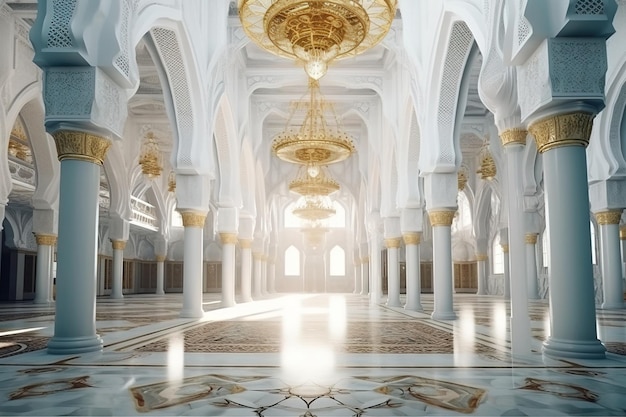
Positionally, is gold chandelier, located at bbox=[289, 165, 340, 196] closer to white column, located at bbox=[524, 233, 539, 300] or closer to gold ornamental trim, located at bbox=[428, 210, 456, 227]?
white column, located at bbox=[524, 233, 539, 300]

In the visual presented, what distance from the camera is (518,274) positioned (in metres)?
4.48

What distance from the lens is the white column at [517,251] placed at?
4320 millimetres

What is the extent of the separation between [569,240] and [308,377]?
7.25ft

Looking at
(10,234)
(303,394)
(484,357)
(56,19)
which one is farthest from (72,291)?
(10,234)

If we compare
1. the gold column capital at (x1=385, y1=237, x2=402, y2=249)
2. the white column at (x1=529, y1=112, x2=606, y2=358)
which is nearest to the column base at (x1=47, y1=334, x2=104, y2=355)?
the white column at (x1=529, y1=112, x2=606, y2=358)

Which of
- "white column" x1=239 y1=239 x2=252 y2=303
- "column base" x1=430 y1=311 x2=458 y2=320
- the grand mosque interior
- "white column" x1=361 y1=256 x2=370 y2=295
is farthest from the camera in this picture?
"white column" x1=361 y1=256 x2=370 y2=295

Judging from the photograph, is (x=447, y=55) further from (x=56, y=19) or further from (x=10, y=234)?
(x=10, y=234)

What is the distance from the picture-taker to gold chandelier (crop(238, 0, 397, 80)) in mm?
6688

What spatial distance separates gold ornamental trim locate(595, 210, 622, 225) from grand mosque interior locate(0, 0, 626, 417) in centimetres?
5

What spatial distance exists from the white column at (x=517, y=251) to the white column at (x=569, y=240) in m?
0.21

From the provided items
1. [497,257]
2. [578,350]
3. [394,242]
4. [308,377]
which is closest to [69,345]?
[308,377]

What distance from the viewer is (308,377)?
3381mm

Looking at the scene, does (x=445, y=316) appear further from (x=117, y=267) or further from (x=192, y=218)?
(x=117, y=267)

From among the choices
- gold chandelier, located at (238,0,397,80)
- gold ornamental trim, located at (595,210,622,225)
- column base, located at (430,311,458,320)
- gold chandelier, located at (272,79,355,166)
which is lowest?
column base, located at (430,311,458,320)
